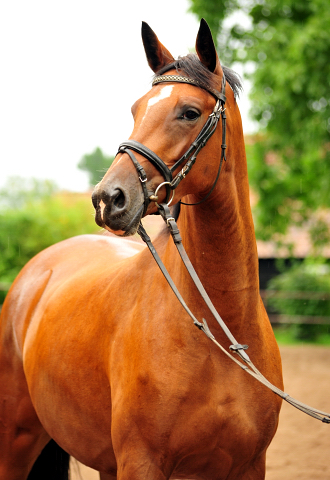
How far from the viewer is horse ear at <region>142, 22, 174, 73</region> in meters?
2.31

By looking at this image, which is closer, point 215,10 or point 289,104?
point 289,104

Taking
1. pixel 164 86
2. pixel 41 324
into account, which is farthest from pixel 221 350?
pixel 41 324

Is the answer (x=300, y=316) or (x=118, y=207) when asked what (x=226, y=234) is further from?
(x=300, y=316)

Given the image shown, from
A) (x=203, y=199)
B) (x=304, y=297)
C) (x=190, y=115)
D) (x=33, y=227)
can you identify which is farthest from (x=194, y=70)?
(x=304, y=297)

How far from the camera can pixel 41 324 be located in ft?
10.9

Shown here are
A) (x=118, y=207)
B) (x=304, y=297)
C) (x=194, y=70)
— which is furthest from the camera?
(x=304, y=297)

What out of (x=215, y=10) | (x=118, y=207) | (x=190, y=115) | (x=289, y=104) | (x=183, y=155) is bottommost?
(x=118, y=207)

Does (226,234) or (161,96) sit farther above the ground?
(161,96)

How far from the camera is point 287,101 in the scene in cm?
1110

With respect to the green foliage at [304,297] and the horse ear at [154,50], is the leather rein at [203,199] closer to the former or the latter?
the horse ear at [154,50]

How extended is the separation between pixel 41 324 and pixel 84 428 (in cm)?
84

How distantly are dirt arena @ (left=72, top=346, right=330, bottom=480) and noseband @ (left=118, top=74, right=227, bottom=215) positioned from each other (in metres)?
2.72

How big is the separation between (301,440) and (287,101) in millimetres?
7452

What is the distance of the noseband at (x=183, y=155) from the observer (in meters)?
2.00
